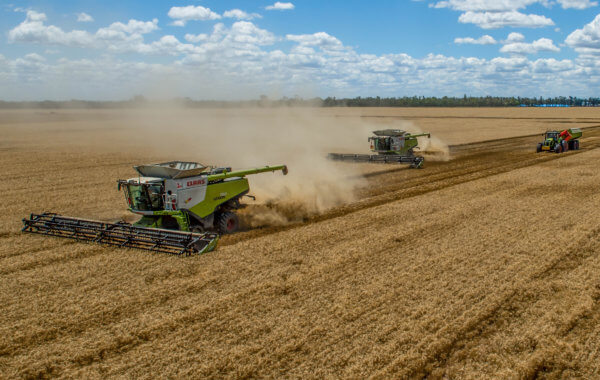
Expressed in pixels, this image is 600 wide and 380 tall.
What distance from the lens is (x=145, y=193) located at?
1272 cm

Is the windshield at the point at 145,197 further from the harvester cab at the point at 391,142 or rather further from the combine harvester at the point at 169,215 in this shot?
the harvester cab at the point at 391,142

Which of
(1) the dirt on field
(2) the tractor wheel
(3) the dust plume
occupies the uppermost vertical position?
(3) the dust plume

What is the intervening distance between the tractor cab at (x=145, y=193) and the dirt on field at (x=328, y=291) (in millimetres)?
1332

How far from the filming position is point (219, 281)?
1012 cm

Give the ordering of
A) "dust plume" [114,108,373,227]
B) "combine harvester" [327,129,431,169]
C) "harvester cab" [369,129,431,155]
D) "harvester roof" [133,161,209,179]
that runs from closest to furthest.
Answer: "harvester roof" [133,161,209,179] → "dust plume" [114,108,373,227] → "combine harvester" [327,129,431,169] → "harvester cab" [369,129,431,155]

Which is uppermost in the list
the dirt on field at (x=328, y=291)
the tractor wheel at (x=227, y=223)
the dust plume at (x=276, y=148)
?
the dust plume at (x=276, y=148)

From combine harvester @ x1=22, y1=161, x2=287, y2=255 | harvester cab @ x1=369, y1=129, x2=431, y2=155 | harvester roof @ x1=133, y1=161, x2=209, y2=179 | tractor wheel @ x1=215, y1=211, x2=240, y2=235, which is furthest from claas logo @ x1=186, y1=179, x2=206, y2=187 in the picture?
harvester cab @ x1=369, y1=129, x2=431, y2=155

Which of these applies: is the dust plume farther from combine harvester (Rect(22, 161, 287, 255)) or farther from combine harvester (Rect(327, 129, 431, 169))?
combine harvester (Rect(22, 161, 287, 255))

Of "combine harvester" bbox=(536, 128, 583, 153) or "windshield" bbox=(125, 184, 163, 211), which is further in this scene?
"combine harvester" bbox=(536, 128, 583, 153)

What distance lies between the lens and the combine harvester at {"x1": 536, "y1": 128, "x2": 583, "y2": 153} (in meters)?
Result: 32.9

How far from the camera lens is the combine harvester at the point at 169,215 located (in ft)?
40.0

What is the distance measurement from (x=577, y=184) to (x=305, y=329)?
1756 centimetres

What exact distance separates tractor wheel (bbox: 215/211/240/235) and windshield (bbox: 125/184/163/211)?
1.81 m

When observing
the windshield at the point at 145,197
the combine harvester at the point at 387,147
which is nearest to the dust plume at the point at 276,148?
the combine harvester at the point at 387,147
